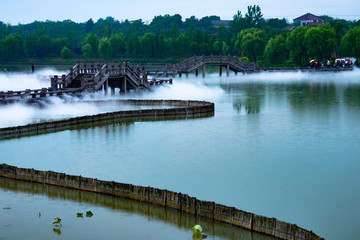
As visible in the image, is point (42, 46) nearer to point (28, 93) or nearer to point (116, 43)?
point (116, 43)

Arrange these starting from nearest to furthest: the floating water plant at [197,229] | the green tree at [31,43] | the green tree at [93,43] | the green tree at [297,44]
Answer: the floating water plant at [197,229] < the green tree at [297,44] < the green tree at [31,43] < the green tree at [93,43]

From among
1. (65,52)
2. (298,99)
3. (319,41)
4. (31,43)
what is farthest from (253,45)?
(298,99)

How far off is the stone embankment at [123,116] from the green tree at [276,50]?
81.5 meters

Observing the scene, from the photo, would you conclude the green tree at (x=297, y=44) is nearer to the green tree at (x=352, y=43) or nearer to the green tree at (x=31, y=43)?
the green tree at (x=352, y=43)

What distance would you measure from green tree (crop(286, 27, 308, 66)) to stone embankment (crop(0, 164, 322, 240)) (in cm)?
10236

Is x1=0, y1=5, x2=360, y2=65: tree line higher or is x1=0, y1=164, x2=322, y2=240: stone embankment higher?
x1=0, y1=5, x2=360, y2=65: tree line

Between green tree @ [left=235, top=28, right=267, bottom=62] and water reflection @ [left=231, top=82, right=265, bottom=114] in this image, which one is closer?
water reflection @ [left=231, top=82, right=265, bottom=114]

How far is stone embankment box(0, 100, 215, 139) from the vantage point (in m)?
33.1

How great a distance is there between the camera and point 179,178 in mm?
22781

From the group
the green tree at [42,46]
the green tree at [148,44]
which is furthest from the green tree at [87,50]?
the green tree at [148,44]

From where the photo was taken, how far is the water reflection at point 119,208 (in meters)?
16.5

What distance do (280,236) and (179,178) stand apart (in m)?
7.81

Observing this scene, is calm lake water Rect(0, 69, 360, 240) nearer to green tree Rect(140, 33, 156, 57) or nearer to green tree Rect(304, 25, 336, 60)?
green tree Rect(304, 25, 336, 60)

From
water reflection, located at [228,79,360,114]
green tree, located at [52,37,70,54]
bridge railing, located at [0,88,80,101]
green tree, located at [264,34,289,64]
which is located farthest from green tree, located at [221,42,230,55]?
bridge railing, located at [0,88,80,101]
